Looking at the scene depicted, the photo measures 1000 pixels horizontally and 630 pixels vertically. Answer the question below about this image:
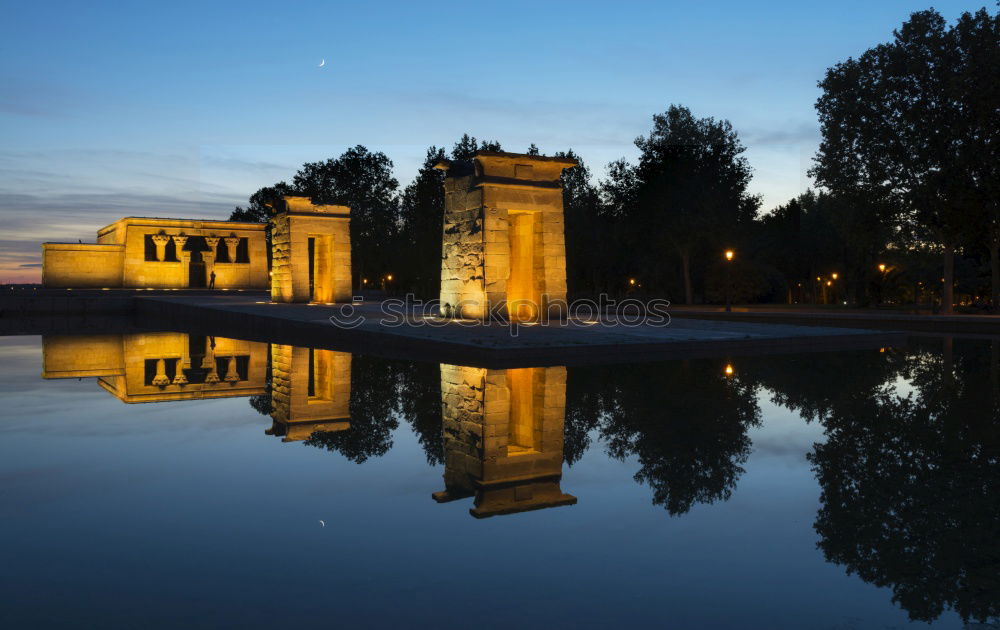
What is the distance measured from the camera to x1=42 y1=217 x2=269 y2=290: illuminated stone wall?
1831 inches

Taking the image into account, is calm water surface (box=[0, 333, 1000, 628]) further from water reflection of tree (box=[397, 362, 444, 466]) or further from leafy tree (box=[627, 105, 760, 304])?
leafy tree (box=[627, 105, 760, 304])

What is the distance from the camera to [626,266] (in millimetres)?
47156

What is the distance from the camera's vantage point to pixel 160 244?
4681 cm

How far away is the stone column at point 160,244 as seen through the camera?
46.3 m

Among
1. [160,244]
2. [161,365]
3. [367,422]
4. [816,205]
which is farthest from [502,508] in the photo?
[816,205]

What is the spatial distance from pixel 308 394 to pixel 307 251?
2187 centimetres

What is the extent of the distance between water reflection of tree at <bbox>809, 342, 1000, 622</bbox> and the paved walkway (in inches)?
197

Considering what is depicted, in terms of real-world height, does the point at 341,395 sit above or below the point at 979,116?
below

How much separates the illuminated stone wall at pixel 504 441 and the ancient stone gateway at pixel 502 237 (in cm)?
840

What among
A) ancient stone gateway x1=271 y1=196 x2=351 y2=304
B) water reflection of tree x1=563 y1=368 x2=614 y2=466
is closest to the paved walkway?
water reflection of tree x1=563 y1=368 x2=614 y2=466

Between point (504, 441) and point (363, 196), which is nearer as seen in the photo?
point (504, 441)

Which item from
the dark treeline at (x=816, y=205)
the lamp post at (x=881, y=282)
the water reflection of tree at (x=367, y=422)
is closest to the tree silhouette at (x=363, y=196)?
the dark treeline at (x=816, y=205)

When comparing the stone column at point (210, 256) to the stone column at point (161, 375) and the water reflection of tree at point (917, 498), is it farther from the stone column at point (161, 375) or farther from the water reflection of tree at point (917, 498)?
the water reflection of tree at point (917, 498)

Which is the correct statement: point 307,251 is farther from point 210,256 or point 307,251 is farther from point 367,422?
point 367,422
